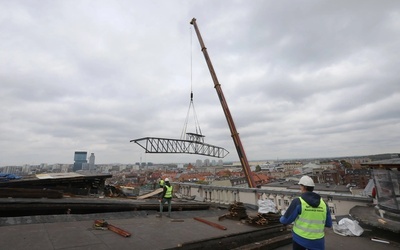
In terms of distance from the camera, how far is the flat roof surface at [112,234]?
13.2 feet

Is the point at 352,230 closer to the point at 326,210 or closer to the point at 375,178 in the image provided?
the point at 375,178

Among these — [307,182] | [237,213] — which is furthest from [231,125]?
[307,182]

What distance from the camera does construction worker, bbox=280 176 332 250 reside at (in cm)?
337

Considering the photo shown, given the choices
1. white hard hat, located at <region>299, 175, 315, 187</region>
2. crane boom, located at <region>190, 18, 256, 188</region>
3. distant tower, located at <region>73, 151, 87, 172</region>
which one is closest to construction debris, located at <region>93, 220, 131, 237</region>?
white hard hat, located at <region>299, 175, 315, 187</region>

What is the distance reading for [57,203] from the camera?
666 cm

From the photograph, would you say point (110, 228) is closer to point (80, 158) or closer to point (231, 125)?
point (231, 125)

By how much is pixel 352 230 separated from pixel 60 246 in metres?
7.10

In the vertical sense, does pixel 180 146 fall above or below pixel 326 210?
above

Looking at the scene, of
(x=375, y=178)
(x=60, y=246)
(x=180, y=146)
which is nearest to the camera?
(x=60, y=246)

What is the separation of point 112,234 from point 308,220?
4101mm

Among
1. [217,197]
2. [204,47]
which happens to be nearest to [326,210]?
[217,197]

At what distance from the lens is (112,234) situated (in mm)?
4789

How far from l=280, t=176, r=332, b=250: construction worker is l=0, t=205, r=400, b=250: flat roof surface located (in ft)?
5.98

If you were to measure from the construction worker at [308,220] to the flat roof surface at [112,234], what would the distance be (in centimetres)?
182
